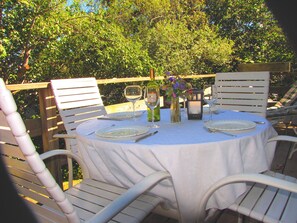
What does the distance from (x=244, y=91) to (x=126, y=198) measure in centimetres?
221

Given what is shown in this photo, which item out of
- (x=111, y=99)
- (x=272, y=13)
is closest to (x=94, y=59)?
(x=111, y=99)

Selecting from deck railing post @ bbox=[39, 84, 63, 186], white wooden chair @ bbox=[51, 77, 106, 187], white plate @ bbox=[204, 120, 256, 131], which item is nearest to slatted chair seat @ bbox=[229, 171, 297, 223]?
white plate @ bbox=[204, 120, 256, 131]

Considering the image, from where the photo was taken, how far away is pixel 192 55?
788cm

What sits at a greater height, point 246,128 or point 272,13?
point 272,13

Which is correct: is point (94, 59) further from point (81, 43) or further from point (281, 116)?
point (281, 116)

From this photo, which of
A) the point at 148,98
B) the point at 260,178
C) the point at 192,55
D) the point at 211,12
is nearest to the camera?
the point at 260,178

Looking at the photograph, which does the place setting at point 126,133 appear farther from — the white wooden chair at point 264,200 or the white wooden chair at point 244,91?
the white wooden chair at point 244,91

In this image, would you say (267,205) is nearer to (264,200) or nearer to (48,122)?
(264,200)

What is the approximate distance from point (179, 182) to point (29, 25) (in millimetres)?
4073

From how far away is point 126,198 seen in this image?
1085 millimetres

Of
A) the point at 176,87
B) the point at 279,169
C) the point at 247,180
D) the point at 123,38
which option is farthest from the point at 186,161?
the point at 123,38

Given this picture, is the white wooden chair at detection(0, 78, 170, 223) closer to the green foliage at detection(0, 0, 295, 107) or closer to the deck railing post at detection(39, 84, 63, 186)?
the deck railing post at detection(39, 84, 63, 186)

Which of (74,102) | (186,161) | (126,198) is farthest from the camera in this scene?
(74,102)

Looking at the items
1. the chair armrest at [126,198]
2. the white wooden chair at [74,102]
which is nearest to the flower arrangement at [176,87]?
the chair armrest at [126,198]
